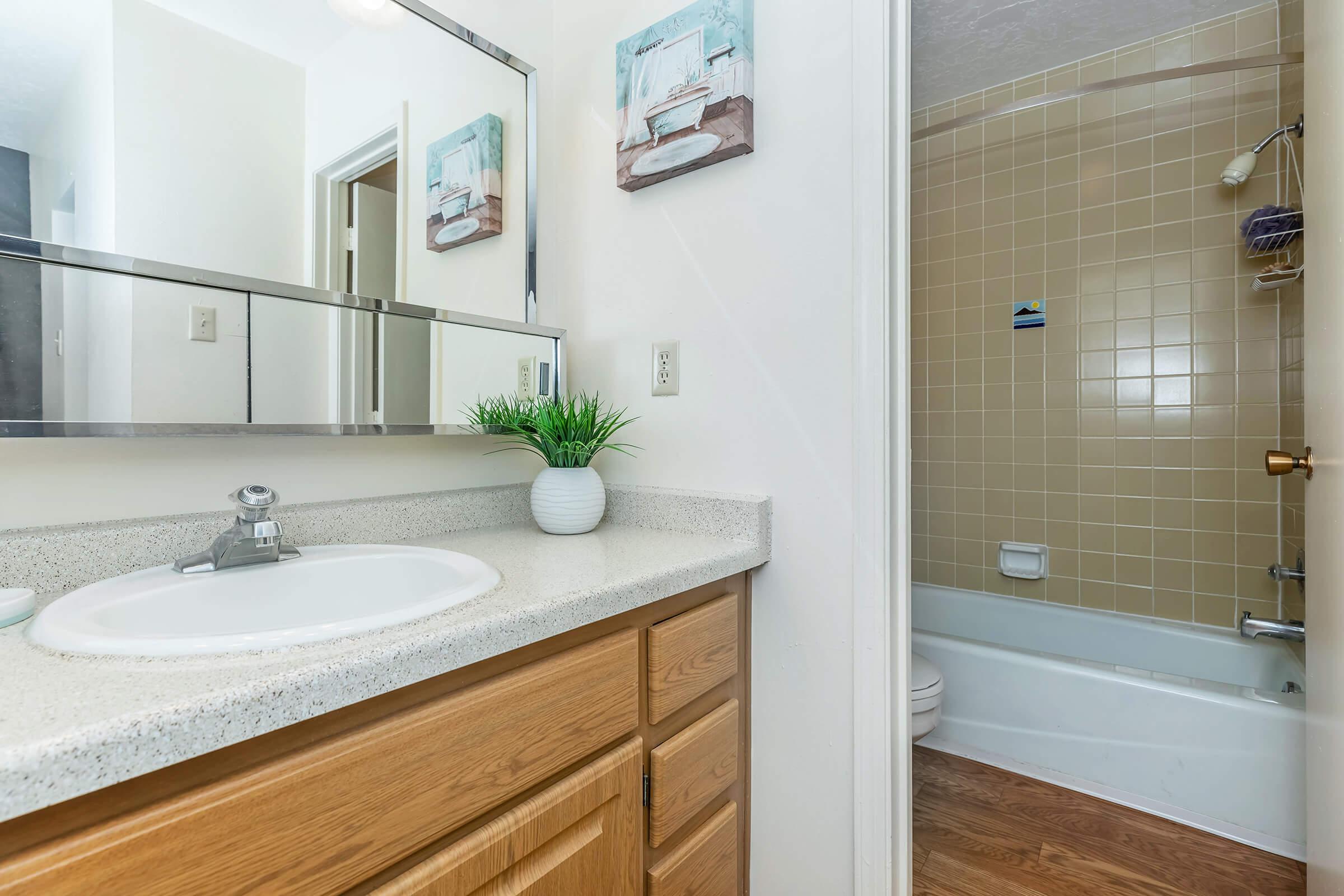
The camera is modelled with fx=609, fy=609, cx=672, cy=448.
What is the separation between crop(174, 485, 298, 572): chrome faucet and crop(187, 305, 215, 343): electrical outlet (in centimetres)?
25

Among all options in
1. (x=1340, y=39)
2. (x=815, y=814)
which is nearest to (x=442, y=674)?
(x=815, y=814)

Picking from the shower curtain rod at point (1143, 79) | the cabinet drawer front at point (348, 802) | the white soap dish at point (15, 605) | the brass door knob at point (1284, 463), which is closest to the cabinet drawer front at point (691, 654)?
the cabinet drawer front at point (348, 802)

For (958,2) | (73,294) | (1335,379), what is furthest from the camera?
(958,2)

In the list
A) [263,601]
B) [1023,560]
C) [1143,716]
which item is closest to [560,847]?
[263,601]

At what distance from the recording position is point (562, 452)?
114 centimetres

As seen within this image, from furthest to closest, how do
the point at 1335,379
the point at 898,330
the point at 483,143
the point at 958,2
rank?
1. the point at 958,2
2. the point at 483,143
3. the point at 898,330
4. the point at 1335,379

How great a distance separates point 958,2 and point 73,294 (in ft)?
7.39

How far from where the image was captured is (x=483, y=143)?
1.27m

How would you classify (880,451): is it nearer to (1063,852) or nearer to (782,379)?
(782,379)

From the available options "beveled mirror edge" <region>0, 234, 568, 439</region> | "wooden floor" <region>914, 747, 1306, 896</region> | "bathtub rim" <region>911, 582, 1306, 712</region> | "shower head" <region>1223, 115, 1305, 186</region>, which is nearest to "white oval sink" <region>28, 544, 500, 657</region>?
"beveled mirror edge" <region>0, 234, 568, 439</region>

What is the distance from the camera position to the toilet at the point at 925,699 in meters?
1.61

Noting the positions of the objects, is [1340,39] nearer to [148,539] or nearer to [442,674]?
[442,674]

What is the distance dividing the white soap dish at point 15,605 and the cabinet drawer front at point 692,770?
725 millimetres

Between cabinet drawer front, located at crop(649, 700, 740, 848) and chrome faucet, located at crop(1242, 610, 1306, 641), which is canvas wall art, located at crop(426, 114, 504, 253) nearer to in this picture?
cabinet drawer front, located at crop(649, 700, 740, 848)
